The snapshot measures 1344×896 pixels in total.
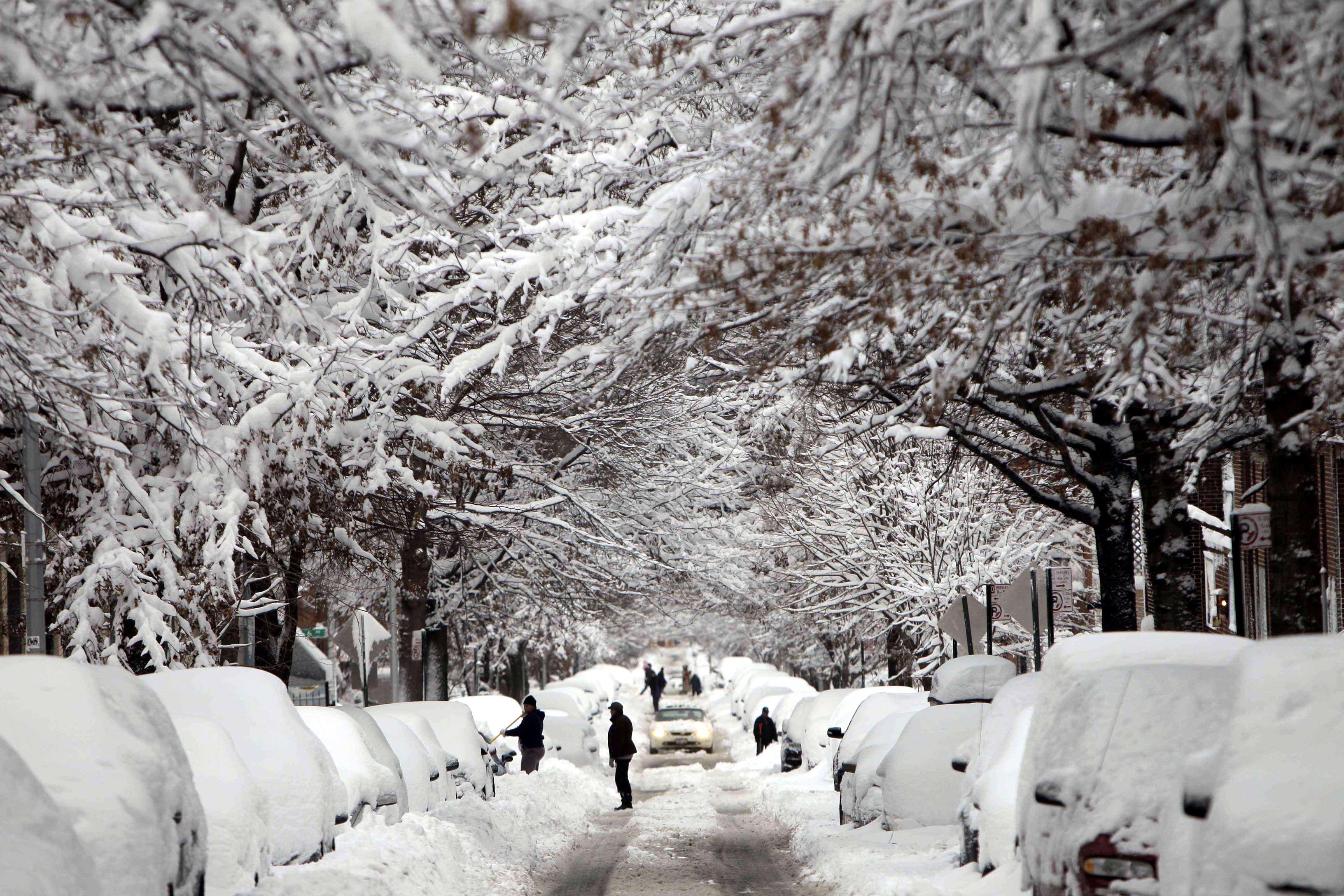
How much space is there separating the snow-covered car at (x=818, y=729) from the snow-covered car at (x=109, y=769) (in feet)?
60.3

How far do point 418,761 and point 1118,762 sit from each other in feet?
34.1

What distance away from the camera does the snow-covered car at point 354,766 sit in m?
12.7

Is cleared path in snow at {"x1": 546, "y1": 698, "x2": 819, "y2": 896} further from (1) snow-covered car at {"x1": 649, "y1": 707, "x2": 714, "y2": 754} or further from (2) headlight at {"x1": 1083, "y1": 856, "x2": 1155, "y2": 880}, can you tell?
(1) snow-covered car at {"x1": 649, "y1": 707, "x2": 714, "y2": 754}

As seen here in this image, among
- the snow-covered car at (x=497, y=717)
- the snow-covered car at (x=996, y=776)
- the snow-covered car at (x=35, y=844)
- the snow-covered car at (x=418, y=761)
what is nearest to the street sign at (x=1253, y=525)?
→ the snow-covered car at (x=996, y=776)

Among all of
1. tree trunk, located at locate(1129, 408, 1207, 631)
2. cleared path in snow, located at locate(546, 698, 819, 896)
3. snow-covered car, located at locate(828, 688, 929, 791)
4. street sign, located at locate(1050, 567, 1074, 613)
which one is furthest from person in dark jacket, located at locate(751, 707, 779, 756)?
tree trunk, located at locate(1129, 408, 1207, 631)

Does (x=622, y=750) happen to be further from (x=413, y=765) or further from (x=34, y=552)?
(x=34, y=552)

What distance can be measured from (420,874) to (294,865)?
50.9 inches

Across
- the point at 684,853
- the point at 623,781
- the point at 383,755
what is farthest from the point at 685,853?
the point at 623,781

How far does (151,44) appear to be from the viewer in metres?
5.50

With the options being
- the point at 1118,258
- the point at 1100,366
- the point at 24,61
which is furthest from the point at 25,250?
the point at 1100,366

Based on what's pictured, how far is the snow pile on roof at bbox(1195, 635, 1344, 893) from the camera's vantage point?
5.00 m

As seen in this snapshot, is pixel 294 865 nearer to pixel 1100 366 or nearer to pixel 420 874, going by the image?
pixel 420 874

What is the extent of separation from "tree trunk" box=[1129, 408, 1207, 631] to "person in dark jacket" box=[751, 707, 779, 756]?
2225 cm

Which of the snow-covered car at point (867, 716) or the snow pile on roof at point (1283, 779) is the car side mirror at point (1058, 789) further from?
the snow-covered car at point (867, 716)
